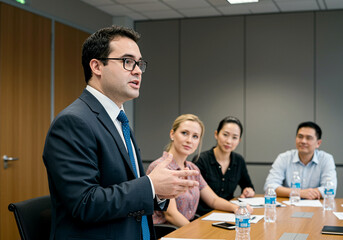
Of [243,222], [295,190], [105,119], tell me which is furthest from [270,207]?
[105,119]

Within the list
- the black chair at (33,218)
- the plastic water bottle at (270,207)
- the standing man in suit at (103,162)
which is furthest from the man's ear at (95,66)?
the plastic water bottle at (270,207)

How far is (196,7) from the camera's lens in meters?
6.17

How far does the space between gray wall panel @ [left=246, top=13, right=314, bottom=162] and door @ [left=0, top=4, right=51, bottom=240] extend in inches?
120

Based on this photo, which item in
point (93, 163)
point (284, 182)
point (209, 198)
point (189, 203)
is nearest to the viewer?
point (93, 163)

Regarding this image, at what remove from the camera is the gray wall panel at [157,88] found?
6.84 metres

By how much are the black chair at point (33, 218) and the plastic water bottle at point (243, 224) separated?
39.1 inches

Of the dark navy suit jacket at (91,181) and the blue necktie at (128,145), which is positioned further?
the blue necktie at (128,145)

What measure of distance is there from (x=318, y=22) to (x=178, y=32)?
6.98ft

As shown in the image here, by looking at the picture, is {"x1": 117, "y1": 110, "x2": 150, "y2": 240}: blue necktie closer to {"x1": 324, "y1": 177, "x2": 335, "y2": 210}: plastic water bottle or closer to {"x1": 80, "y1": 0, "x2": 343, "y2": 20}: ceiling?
{"x1": 324, "y1": 177, "x2": 335, "y2": 210}: plastic water bottle

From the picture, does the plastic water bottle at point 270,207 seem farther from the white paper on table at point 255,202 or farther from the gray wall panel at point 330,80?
the gray wall panel at point 330,80

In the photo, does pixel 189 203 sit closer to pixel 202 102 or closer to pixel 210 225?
pixel 210 225

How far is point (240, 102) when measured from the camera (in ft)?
21.4

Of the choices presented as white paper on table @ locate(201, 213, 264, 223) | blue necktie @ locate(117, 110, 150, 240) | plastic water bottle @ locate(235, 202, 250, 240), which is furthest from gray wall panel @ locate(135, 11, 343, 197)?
blue necktie @ locate(117, 110, 150, 240)

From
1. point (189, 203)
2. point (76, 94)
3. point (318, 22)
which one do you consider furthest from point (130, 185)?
point (318, 22)
